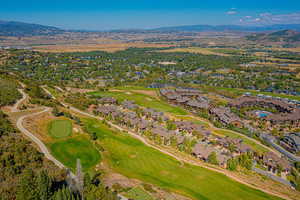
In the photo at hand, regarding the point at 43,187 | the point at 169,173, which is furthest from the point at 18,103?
the point at 169,173

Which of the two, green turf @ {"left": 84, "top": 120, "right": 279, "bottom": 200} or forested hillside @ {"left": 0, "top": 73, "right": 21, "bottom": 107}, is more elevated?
forested hillside @ {"left": 0, "top": 73, "right": 21, "bottom": 107}

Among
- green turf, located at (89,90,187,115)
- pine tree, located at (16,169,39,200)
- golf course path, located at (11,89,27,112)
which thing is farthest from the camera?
green turf, located at (89,90,187,115)

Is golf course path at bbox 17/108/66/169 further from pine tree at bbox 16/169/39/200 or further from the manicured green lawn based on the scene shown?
the manicured green lawn

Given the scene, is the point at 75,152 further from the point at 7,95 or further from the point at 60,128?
the point at 7,95

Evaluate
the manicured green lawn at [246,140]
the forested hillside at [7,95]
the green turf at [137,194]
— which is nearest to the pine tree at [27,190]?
the green turf at [137,194]

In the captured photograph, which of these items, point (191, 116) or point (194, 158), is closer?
point (194, 158)

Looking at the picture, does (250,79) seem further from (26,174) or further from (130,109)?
(26,174)

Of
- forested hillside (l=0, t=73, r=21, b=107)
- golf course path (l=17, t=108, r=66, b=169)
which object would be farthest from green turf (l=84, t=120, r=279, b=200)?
forested hillside (l=0, t=73, r=21, b=107)

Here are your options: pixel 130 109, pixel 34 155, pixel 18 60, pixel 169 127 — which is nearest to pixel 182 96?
pixel 130 109
